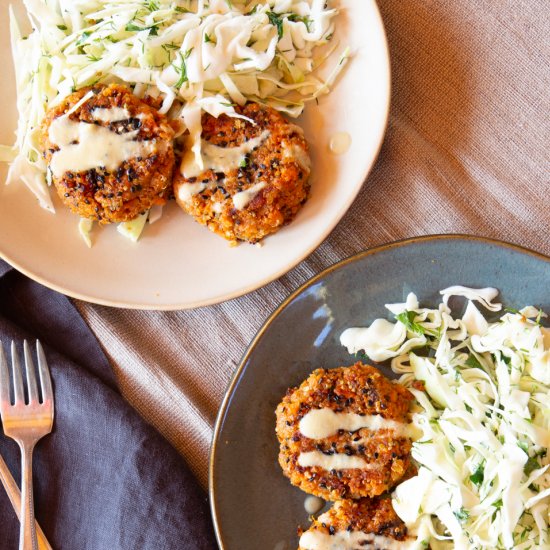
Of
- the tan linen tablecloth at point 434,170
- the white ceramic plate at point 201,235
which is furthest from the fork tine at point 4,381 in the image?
the tan linen tablecloth at point 434,170

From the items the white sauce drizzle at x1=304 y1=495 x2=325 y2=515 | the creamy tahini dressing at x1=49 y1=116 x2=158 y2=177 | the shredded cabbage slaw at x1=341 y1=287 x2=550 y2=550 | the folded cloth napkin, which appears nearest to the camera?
the shredded cabbage slaw at x1=341 y1=287 x2=550 y2=550

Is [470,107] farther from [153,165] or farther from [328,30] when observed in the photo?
[153,165]

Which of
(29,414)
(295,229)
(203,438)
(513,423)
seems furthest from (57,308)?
(513,423)

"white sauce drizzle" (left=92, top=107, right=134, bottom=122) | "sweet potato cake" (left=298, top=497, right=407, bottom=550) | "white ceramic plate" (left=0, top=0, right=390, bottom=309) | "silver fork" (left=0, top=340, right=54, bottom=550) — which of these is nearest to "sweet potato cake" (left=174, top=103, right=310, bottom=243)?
"white ceramic plate" (left=0, top=0, right=390, bottom=309)

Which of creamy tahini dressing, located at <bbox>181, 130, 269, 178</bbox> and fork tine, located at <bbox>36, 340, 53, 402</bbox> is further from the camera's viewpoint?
fork tine, located at <bbox>36, 340, 53, 402</bbox>

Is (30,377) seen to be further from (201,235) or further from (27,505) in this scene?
(201,235)

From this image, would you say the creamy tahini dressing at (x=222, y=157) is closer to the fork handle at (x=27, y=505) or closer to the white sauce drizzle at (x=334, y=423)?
the white sauce drizzle at (x=334, y=423)

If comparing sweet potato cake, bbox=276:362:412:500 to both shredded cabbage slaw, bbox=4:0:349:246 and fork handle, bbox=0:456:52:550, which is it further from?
fork handle, bbox=0:456:52:550
